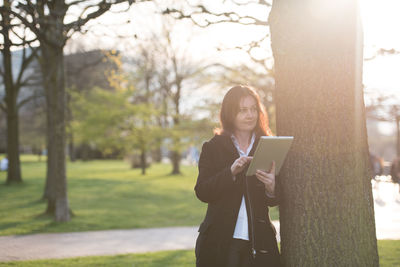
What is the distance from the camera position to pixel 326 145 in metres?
3.28

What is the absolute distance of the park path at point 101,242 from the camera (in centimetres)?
730

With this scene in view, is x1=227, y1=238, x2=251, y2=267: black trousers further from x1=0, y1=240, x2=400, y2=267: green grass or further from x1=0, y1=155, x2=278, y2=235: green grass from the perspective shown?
x1=0, y1=155, x2=278, y2=235: green grass

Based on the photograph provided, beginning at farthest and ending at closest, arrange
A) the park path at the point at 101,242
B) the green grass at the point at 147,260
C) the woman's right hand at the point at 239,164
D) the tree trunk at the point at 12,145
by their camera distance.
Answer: the tree trunk at the point at 12,145
the park path at the point at 101,242
the green grass at the point at 147,260
the woman's right hand at the point at 239,164

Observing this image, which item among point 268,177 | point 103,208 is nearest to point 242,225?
point 268,177

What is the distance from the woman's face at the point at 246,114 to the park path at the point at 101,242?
188 inches

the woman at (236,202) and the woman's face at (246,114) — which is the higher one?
the woman's face at (246,114)

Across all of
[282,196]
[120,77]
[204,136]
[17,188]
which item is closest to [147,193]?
[204,136]

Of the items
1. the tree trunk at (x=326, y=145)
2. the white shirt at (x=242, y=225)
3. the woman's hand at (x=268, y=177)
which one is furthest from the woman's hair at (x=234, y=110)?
the white shirt at (x=242, y=225)

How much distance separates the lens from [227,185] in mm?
3008

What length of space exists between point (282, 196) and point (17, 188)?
1829 centimetres

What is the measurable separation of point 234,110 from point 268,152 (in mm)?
568

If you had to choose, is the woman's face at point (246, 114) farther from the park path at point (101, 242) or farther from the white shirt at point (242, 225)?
the park path at point (101, 242)

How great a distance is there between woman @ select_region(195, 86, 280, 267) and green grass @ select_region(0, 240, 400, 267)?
135 inches

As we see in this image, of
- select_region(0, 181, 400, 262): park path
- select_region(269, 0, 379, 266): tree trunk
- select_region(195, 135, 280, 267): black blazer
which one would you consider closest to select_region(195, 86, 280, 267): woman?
select_region(195, 135, 280, 267): black blazer
